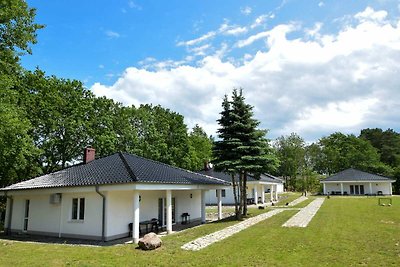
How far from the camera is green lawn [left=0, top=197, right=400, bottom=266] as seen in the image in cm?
1051

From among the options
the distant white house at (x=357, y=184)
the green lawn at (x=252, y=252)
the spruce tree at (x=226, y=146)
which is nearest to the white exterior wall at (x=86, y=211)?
the green lawn at (x=252, y=252)

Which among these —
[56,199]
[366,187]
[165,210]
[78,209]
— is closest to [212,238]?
[165,210]

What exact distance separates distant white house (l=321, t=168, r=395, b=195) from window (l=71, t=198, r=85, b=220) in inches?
1981

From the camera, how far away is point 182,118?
5050 centimetres

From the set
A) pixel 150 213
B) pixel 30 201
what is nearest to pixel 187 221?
pixel 150 213

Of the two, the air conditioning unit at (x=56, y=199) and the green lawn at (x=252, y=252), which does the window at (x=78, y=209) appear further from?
the green lawn at (x=252, y=252)

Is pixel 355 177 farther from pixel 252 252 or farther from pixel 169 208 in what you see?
pixel 252 252

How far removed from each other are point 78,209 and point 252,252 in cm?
987

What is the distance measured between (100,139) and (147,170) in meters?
16.7

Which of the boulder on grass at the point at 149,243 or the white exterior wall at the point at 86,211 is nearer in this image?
the boulder on grass at the point at 149,243

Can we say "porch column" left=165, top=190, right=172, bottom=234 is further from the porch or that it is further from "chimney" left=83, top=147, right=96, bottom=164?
"chimney" left=83, top=147, right=96, bottom=164

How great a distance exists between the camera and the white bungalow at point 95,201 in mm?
15602

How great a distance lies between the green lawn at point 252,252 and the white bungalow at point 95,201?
2.24 m

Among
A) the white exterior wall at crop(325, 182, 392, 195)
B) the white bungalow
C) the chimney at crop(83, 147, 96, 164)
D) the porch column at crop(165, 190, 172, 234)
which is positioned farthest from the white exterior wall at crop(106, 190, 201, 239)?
the white exterior wall at crop(325, 182, 392, 195)
